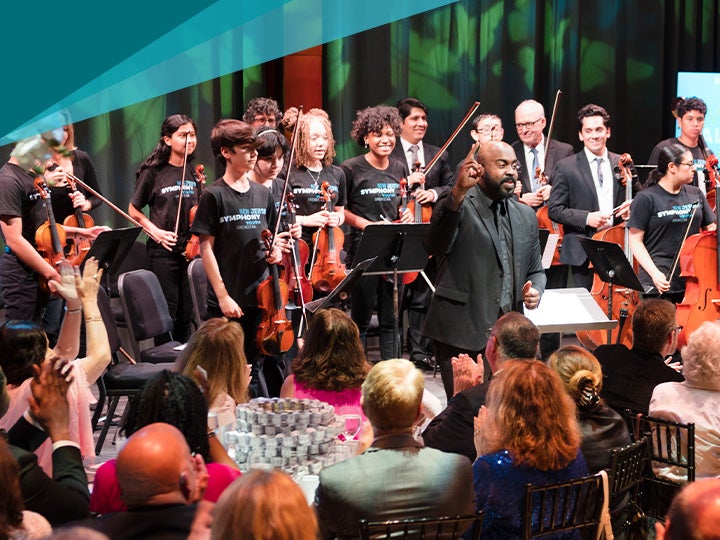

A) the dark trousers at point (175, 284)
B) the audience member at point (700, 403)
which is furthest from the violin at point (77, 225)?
the audience member at point (700, 403)

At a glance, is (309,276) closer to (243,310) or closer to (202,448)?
(243,310)

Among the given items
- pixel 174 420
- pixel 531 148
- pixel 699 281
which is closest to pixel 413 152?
pixel 531 148

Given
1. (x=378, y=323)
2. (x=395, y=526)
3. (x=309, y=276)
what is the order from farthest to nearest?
(x=378, y=323) < (x=309, y=276) < (x=395, y=526)

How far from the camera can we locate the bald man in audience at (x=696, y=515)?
1760 millimetres

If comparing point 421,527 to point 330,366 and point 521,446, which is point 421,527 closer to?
point 521,446

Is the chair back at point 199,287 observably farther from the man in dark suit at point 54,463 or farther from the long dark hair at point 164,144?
the man in dark suit at point 54,463

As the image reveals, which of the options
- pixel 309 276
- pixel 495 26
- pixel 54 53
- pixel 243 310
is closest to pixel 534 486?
pixel 54 53

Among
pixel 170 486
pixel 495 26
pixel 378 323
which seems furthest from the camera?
pixel 495 26

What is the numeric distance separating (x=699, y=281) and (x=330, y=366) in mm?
3352

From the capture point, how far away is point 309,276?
6.10m

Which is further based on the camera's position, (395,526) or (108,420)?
(108,420)

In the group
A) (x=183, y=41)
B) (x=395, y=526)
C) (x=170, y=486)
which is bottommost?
(x=395, y=526)

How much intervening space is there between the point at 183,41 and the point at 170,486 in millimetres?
6074
